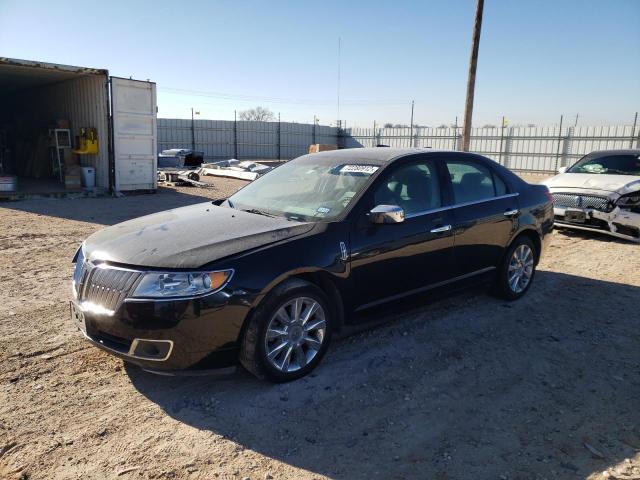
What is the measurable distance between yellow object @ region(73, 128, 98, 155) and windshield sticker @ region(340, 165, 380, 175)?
1192cm

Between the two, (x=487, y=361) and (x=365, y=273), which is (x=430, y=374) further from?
(x=365, y=273)

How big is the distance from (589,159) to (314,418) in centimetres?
916

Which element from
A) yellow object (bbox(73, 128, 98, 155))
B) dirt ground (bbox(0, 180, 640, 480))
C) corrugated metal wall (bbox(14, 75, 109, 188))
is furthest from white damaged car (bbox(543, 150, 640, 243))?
yellow object (bbox(73, 128, 98, 155))

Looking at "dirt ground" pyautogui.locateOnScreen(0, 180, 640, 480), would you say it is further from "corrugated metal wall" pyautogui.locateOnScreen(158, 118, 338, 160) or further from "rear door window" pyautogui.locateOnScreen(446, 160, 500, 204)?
"corrugated metal wall" pyautogui.locateOnScreen(158, 118, 338, 160)

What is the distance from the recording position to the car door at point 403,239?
3.83 meters

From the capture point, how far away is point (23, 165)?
18.3 metres

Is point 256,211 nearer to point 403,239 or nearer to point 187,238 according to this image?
point 187,238

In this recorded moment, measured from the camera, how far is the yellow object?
14.2m

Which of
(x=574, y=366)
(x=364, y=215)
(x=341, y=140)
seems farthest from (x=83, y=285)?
(x=341, y=140)

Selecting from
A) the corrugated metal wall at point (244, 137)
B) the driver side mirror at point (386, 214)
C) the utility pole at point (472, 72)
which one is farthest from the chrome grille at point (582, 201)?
the corrugated metal wall at point (244, 137)

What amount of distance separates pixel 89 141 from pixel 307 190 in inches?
473

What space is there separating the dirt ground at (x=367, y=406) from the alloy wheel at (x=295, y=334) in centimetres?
18

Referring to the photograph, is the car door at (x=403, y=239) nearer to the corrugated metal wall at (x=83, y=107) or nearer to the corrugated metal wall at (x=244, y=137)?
the corrugated metal wall at (x=83, y=107)

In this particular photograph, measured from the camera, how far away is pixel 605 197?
27.3 ft
